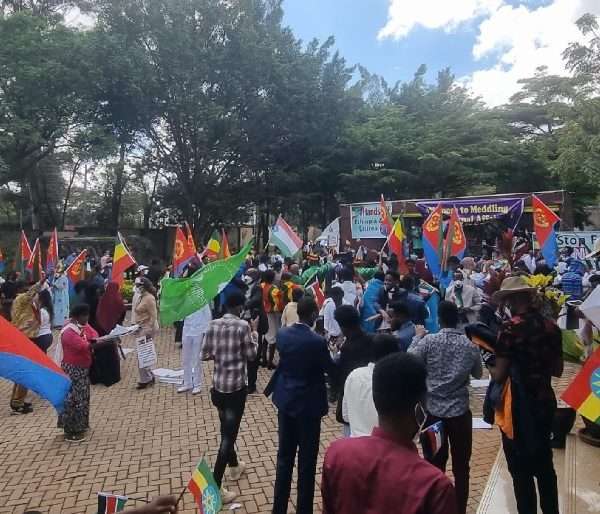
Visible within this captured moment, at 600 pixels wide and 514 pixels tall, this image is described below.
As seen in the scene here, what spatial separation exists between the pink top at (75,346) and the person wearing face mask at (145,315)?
1.98 meters

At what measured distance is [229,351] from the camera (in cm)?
470

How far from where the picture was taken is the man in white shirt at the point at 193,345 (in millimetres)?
7387

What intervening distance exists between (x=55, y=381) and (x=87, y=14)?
983 inches

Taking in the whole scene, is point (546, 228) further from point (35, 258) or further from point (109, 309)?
point (35, 258)

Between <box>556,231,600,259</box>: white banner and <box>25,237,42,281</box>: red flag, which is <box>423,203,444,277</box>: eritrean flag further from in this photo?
<box>25,237,42,281</box>: red flag

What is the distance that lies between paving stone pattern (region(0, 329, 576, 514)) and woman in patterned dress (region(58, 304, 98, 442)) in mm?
197

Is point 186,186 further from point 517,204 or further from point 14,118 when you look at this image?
point 517,204

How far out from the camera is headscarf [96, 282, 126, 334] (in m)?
8.60

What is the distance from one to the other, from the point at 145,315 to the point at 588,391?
247 inches

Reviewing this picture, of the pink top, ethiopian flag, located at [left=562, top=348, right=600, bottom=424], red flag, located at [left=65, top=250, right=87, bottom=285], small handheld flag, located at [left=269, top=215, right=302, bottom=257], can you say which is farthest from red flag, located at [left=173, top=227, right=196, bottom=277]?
ethiopian flag, located at [left=562, top=348, right=600, bottom=424]

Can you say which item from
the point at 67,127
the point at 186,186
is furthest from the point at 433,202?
the point at 67,127

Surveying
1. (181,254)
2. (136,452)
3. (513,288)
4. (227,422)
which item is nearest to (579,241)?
(181,254)

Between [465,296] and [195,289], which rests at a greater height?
[195,289]

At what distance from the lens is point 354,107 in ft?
85.1
